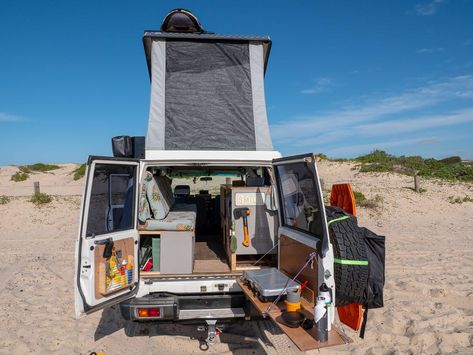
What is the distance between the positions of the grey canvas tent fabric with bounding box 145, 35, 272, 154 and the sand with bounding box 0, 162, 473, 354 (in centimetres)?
237

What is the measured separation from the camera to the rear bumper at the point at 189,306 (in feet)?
11.3

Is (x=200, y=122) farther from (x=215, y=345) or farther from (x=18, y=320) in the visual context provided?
(x=18, y=320)

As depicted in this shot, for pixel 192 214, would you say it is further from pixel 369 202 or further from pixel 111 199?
pixel 369 202

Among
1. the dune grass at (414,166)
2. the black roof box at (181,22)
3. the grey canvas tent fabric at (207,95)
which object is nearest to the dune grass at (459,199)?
the dune grass at (414,166)

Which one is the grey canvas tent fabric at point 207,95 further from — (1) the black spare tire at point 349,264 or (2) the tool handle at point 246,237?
(1) the black spare tire at point 349,264

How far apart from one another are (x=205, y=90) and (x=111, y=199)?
7.29 feet

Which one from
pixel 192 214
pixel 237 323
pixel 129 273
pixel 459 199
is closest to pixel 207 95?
pixel 192 214

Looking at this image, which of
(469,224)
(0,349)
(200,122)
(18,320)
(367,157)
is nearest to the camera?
(0,349)

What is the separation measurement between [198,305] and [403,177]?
1791 centimetres

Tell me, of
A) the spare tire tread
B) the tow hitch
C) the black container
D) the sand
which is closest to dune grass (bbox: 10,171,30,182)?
the sand

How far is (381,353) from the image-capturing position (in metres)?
3.74

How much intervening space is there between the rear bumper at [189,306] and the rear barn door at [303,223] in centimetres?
63

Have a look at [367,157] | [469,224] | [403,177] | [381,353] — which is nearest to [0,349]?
[381,353]

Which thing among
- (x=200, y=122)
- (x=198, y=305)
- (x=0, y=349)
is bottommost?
(x=0, y=349)
